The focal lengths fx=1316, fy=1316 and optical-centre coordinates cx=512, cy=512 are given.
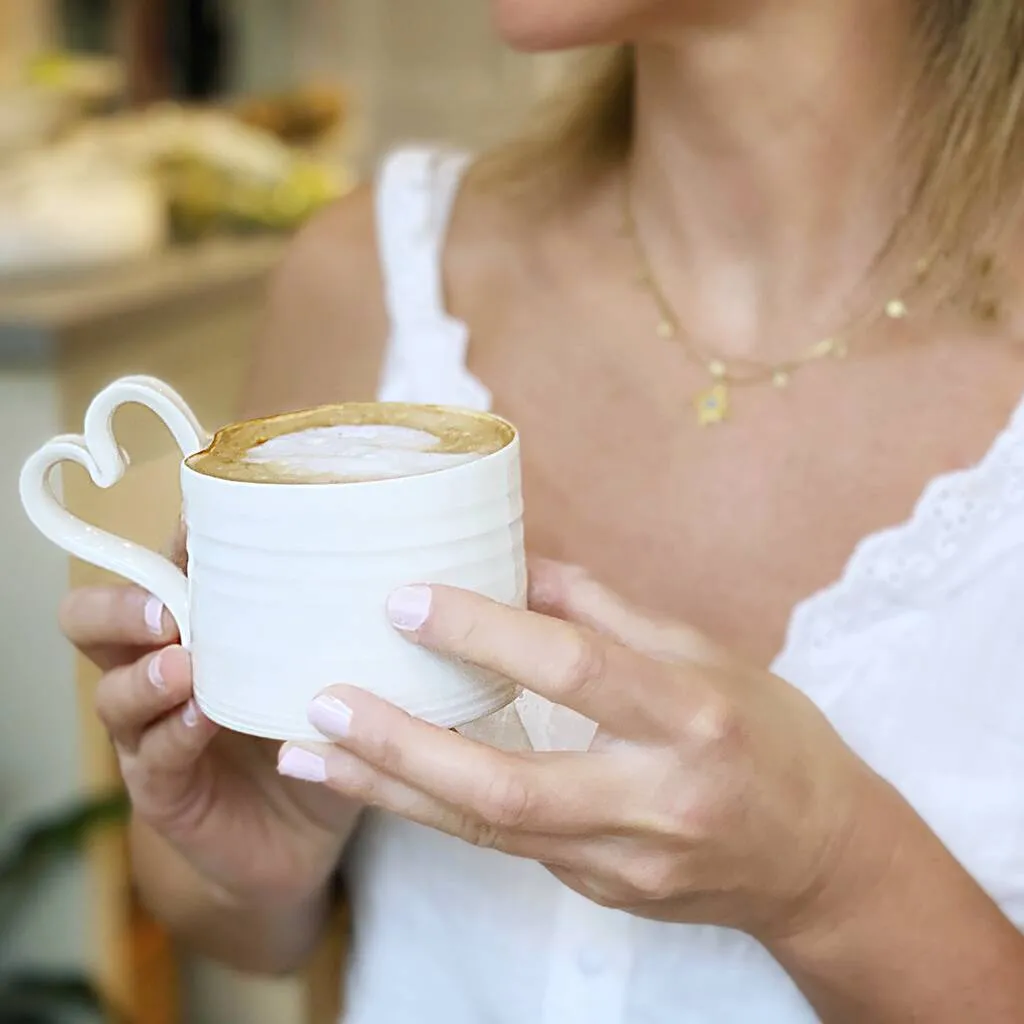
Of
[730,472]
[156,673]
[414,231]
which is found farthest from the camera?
[414,231]

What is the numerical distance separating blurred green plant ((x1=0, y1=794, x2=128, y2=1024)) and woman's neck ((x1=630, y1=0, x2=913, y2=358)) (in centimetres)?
64

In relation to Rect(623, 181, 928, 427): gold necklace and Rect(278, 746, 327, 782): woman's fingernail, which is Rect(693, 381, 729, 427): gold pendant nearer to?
Rect(623, 181, 928, 427): gold necklace

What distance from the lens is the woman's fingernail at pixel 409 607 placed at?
40 centimetres

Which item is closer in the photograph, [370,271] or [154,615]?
[154,615]

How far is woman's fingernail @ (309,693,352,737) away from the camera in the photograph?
1.32ft

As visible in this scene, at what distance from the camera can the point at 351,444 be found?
440 millimetres

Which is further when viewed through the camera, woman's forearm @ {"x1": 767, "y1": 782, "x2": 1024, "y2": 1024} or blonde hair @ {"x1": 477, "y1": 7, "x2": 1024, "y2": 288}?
blonde hair @ {"x1": 477, "y1": 7, "x2": 1024, "y2": 288}

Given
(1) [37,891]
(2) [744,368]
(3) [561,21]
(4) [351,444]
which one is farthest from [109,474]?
(1) [37,891]

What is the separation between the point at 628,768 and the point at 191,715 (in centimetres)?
20

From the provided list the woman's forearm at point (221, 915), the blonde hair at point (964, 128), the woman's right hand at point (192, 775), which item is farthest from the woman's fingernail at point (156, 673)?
the blonde hair at point (964, 128)

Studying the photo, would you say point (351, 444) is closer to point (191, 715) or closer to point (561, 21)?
point (191, 715)

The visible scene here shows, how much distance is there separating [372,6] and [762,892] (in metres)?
2.67

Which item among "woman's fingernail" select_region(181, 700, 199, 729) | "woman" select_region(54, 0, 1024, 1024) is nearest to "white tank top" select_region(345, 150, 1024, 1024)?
"woman" select_region(54, 0, 1024, 1024)

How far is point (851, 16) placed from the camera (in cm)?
73
